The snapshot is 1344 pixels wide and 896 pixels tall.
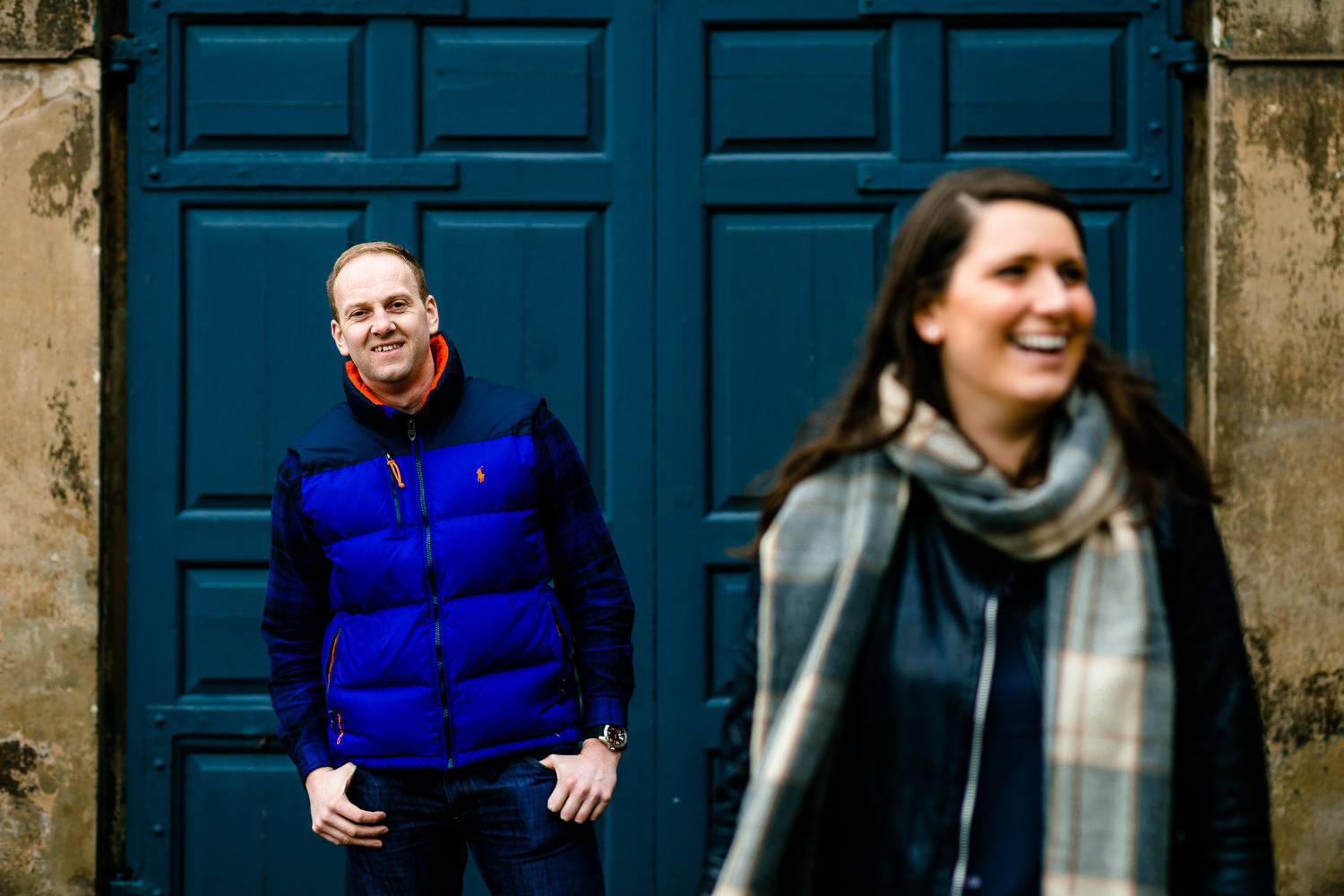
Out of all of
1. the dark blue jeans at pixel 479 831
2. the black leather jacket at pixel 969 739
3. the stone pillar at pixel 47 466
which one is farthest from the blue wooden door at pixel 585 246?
the black leather jacket at pixel 969 739

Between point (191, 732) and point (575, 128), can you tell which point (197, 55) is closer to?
point (575, 128)

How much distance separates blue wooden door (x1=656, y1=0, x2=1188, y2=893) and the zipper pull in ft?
4.64

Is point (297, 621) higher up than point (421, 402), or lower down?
lower down

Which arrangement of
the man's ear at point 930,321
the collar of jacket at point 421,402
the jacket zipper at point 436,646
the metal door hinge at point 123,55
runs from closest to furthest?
Answer: the man's ear at point 930,321 → the jacket zipper at point 436,646 → the collar of jacket at point 421,402 → the metal door hinge at point 123,55

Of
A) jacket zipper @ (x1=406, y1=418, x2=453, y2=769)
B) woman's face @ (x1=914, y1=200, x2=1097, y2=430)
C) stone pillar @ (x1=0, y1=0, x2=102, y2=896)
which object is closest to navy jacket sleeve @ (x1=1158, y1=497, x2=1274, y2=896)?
woman's face @ (x1=914, y1=200, x2=1097, y2=430)

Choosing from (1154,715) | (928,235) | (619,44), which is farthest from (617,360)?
(1154,715)

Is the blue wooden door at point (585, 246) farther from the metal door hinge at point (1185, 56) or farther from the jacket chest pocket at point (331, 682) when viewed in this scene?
the jacket chest pocket at point (331, 682)

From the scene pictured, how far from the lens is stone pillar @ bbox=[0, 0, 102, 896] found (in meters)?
3.57

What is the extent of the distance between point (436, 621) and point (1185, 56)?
9.37ft

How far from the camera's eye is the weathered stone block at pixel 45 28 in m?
3.57

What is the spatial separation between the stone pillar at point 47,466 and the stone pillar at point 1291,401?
3324 mm

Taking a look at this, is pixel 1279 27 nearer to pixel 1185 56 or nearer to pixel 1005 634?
pixel 1185 56

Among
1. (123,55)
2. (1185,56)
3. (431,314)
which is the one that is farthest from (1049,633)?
(123,55)

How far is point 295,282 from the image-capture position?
146 inches
